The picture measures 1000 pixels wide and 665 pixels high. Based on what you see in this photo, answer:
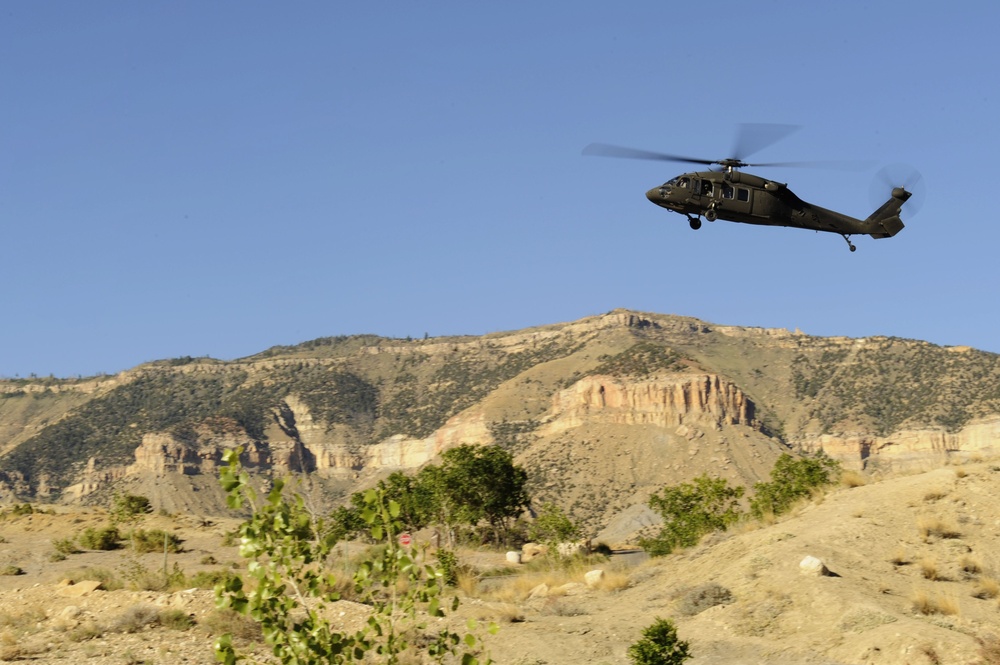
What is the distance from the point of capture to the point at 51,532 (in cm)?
5044

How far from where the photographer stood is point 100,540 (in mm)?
43969

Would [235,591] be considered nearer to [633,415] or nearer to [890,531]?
[890,531]

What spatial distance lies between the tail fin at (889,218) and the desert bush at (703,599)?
651 inches

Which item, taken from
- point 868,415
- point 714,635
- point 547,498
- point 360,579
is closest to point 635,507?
point 547,498

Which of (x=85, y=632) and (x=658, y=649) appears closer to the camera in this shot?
(x=658, y=649)

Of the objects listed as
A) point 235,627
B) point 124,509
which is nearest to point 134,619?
point 235,627

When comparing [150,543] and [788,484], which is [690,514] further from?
[150,543]

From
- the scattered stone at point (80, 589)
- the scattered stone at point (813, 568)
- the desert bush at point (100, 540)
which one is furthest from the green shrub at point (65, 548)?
the scattered stone at point (813, 568)

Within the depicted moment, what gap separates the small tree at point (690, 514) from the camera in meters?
43.4

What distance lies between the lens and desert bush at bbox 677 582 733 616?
25.9m

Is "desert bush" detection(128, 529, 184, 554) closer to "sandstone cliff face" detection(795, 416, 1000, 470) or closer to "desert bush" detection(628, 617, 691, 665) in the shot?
"desert bush" detection(628, 617, 691, 665)

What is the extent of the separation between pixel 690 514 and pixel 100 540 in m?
24.8

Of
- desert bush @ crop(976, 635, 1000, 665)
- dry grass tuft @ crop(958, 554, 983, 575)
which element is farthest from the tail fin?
desert bush @ crop(976, 635, 1000, 665)

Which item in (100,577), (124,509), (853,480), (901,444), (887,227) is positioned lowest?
(100,577)
